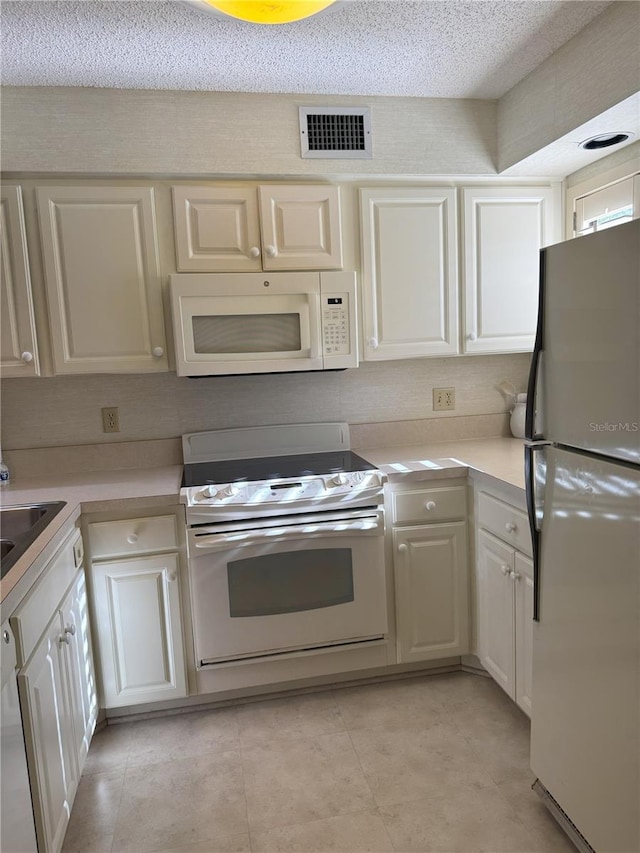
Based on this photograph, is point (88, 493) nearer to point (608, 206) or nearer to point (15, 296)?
point (15, 296)

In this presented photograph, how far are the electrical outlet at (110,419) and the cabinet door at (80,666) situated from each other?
0.75 meters

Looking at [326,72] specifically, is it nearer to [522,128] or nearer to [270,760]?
[522,128]

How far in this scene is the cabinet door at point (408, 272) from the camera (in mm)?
2471

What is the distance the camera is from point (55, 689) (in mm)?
1606

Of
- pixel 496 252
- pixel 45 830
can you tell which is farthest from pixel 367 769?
pixel 496 252

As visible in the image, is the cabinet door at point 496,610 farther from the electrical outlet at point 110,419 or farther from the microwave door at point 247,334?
the electrical outlet at point 110,419

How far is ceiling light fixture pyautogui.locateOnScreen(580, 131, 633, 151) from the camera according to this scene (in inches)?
83.3

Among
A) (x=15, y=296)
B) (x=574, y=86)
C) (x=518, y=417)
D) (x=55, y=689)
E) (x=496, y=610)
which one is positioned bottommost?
(x=496, y=610)

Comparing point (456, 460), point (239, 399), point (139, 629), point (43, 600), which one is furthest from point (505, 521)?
point (43, 600)

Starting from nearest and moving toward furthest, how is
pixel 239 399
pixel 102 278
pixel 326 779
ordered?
pixel 326 779, pixel 102 278, pixel 239 399

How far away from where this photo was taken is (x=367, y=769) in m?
1.96

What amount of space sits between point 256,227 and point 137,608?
155 cm

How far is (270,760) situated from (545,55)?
2.68 m

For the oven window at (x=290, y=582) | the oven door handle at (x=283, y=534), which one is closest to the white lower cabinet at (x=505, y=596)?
the oven door handle at (x=283, y=534)
